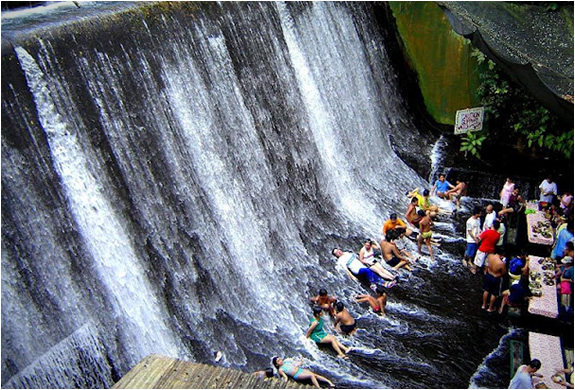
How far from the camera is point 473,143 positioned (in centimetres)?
1316

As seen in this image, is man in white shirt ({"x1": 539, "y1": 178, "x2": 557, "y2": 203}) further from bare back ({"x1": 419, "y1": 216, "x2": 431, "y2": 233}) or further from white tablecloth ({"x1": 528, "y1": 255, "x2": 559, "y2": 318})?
white tablecloth ({"x1": 528, "y1": 255, "x2": 559, "y2": 318})

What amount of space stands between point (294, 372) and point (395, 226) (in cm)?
402

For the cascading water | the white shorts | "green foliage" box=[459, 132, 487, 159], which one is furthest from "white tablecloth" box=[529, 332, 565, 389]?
"green foliage" box=[459, 132, 487, 159]

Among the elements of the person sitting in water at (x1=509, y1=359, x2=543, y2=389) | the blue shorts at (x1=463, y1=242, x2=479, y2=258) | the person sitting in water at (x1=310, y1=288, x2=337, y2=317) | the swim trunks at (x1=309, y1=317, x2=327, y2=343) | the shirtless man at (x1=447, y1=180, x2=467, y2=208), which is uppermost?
the shirtless man at (x1=447, y1=180, x2=467, y2=208)

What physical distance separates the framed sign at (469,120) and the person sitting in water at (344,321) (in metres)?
6.45

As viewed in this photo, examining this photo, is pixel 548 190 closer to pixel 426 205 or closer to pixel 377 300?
pixel 426 205

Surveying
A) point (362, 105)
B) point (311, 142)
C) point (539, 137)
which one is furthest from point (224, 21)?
point (539, 137)

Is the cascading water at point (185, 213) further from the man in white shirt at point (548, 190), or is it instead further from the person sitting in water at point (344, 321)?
the man in white shirt at point (548, 190)

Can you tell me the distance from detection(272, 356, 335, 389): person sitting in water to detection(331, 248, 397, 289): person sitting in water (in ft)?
8.01

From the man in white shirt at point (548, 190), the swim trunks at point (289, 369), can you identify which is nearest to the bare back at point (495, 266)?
the man in white shirt at point (548, 190)

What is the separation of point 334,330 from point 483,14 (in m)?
8.04

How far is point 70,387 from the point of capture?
6816 mm

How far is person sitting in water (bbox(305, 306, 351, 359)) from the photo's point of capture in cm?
803

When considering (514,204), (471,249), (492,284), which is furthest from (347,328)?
(514,204)
